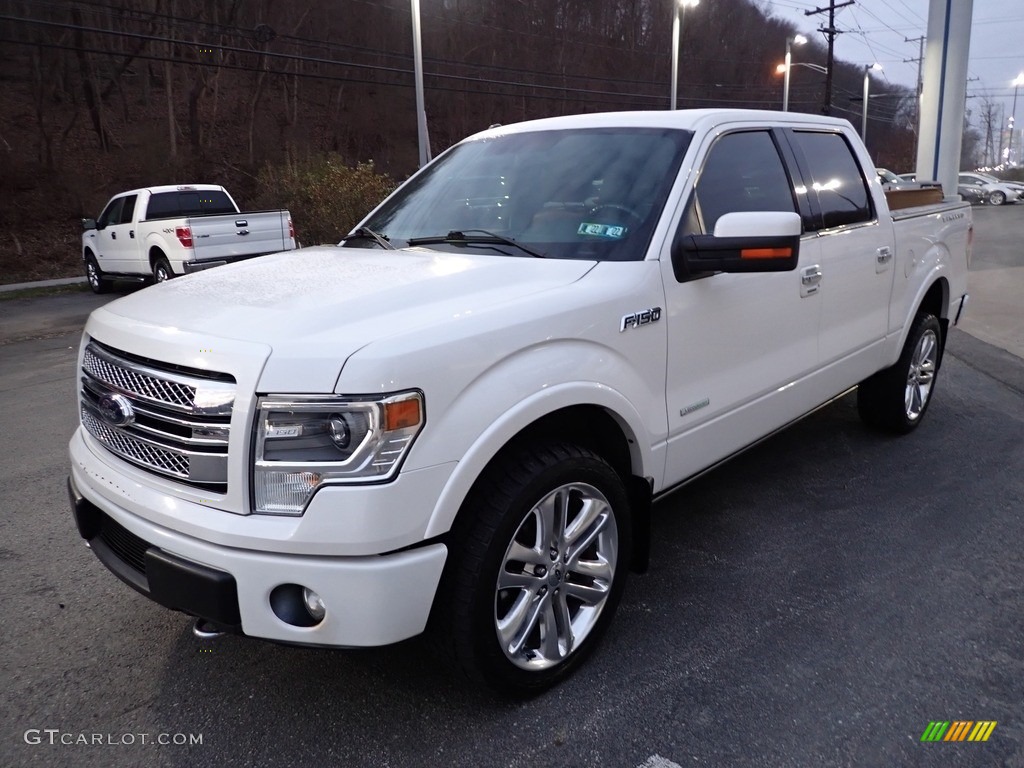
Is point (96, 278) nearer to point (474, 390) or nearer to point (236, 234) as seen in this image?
point (236, 234)

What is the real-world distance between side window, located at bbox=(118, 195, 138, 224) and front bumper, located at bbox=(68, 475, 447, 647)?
14.1 meters

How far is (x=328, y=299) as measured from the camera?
2.57 meters

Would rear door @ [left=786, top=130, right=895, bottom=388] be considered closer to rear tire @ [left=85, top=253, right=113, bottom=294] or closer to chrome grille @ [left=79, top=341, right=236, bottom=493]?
chrome grille @ [left=79, top=341, right=236, bottom=493]

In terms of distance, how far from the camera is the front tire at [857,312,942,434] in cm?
510

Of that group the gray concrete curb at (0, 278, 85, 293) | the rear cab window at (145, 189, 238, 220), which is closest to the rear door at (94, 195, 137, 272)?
the rear cab window at (145, 189, 238, 220)

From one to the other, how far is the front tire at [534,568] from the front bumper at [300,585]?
13 centimetres

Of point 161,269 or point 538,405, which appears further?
point 161,269

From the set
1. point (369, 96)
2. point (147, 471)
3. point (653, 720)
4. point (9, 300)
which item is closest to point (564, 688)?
point (653, 720)

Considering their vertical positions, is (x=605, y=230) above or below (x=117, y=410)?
above

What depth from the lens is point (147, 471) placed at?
249cm

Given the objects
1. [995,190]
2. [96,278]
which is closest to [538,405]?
[96,278]

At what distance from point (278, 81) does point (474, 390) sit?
156 feet

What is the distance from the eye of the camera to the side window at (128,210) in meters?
14.8

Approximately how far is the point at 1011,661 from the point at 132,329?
313 centimetres
